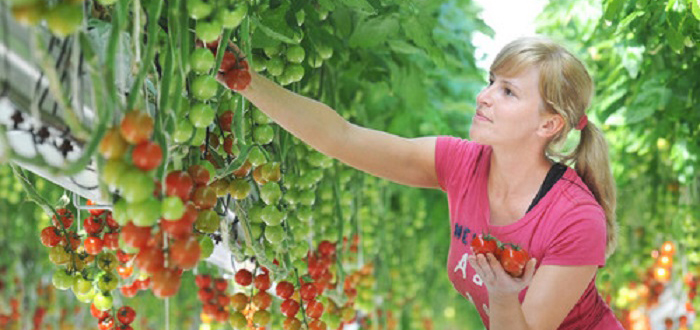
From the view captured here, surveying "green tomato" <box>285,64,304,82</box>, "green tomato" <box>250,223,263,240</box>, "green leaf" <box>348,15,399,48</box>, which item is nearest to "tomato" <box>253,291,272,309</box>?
"green tomato" <box>250,223,263,240</box>

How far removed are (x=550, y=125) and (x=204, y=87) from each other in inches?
30.0

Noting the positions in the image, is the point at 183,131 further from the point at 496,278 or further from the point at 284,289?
the point at 496,278

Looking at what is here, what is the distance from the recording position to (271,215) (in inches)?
41.8

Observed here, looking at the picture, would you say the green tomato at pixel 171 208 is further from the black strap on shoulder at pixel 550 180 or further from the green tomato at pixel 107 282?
the black strap on shoulder at pixel 550 180

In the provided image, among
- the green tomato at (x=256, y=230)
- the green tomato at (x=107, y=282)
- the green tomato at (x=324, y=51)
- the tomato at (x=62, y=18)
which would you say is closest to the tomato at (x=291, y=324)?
the green tomato at (x=256, y=230)

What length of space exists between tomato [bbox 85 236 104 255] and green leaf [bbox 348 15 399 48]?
2.21 feet

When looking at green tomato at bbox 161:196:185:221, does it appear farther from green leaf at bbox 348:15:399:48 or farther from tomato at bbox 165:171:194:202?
green leaf at bbox 348:15:399:48

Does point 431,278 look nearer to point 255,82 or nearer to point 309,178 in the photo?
point 309,178

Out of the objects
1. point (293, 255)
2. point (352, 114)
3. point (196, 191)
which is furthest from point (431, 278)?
point (196, 191)

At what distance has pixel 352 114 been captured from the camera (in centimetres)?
188

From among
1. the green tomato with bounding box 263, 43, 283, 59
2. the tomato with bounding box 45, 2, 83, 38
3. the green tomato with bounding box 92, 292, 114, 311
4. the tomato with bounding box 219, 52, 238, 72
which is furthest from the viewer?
the green tomato with bounding box 263, 43, 283, 59

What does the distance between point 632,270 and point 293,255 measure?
2.00 m

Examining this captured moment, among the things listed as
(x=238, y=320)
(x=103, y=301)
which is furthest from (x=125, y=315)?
(x=238, y=320)

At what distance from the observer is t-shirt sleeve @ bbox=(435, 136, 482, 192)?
149cm
